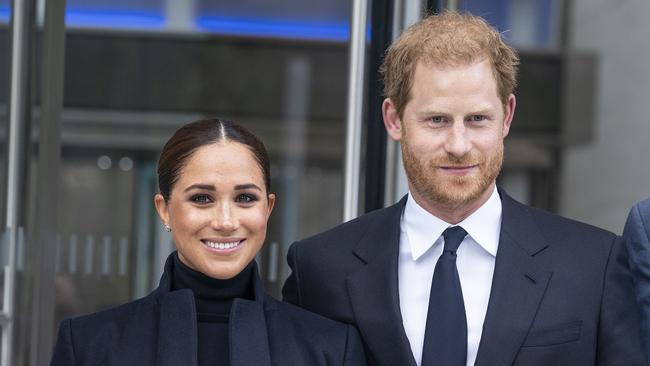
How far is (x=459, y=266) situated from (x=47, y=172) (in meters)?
2.19

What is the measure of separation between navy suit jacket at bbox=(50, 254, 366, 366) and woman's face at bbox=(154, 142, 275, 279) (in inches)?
3.6

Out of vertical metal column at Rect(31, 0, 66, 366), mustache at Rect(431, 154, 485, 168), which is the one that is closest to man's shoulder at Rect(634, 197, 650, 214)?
mustache at Rect(431, 154, 485, 168)

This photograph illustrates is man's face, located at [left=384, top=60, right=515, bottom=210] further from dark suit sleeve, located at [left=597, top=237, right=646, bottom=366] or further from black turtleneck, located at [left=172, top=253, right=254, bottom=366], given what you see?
black turtleneck, located at [left=172, top=253, right=254, bottom=366]

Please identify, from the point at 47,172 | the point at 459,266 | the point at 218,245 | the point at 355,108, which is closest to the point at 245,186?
the point at 218,245

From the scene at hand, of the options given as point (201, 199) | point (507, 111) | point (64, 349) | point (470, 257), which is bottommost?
point (64, 349)

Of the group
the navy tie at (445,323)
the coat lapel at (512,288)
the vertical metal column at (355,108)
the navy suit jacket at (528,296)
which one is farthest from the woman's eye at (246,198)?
the vertical metal column at (355,108)

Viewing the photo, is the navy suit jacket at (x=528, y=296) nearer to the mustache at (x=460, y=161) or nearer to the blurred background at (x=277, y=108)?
the mustache at (x=460, y=161)

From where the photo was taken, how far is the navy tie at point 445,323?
265 centimetres

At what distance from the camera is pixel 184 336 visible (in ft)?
8.77

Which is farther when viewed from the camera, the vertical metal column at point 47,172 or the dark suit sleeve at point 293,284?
the vertical metal column at point 47,172

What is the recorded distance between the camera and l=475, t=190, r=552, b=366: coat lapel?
2.66 m

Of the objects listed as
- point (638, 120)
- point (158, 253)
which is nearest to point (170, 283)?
point (158, 253)

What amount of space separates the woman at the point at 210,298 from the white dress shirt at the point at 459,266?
0.15 m

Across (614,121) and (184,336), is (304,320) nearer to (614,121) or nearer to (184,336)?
(184,336)
